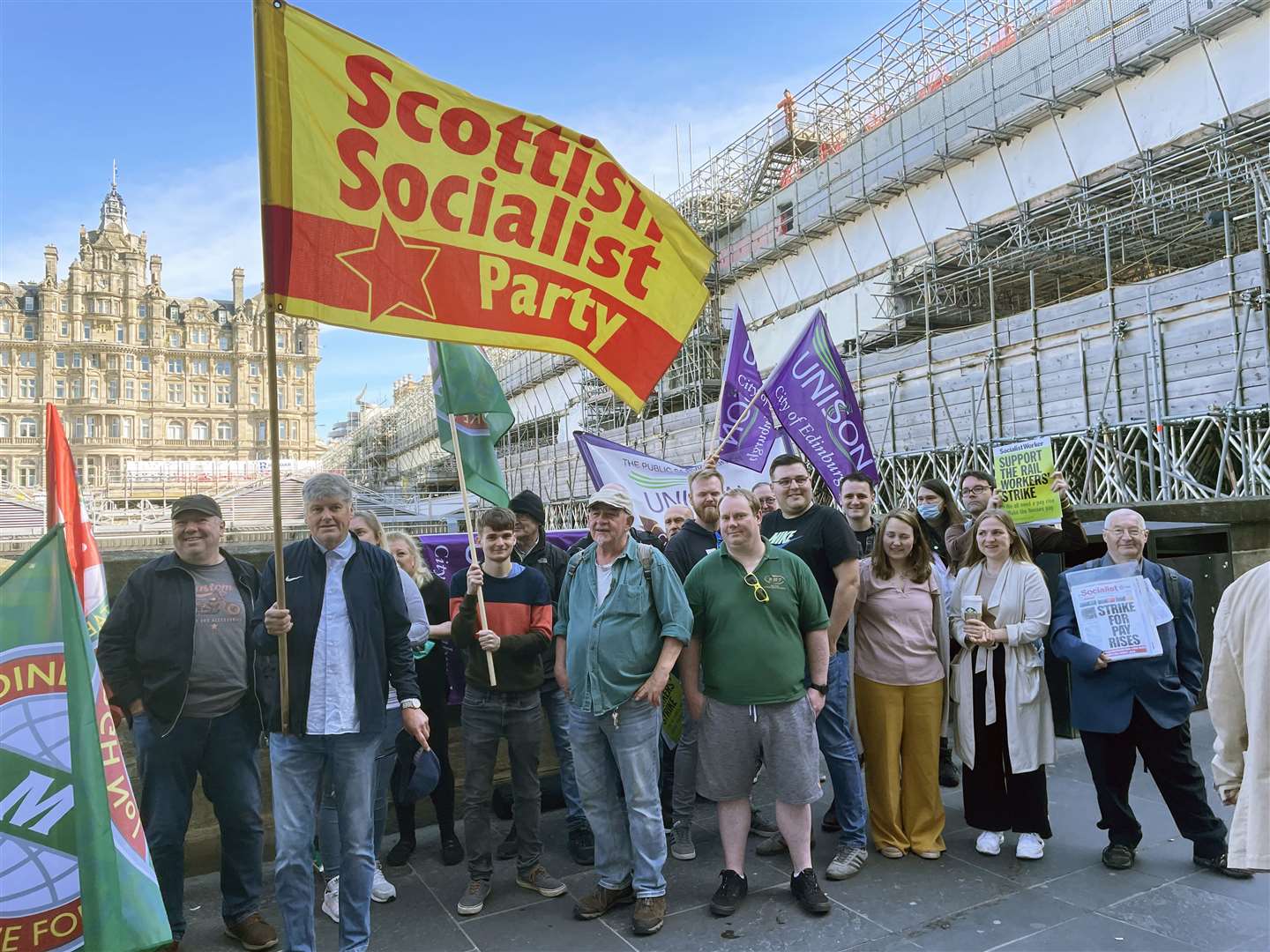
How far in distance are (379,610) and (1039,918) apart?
3.08 metres

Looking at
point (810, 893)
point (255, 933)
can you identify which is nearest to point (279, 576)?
point (255, 933)

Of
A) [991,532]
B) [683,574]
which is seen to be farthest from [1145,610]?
[683,574]

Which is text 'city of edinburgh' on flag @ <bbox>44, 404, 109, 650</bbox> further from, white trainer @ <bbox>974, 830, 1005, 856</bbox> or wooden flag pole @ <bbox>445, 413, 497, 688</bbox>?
white trainer @ <bbox>974, 830, 1005, 856</bbox>

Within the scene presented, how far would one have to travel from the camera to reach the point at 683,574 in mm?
4902

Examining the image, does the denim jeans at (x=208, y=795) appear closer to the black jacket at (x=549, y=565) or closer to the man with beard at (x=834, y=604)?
the black jacket at (x=549, y=565)

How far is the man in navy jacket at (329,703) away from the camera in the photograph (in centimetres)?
338

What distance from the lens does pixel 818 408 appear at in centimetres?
778

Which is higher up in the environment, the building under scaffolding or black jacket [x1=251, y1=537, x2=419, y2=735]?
the building under scaffolding

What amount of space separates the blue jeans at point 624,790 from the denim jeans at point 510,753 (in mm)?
356

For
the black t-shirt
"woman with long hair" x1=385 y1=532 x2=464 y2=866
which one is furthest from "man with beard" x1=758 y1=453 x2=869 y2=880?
"woman with long hair" x1=385 y1=532 x2=464 y2=866

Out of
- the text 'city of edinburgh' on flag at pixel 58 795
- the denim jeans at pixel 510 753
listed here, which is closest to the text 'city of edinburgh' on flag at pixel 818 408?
the denim jeans at pixel 510 753

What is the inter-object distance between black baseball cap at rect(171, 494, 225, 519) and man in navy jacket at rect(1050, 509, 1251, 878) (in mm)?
4168

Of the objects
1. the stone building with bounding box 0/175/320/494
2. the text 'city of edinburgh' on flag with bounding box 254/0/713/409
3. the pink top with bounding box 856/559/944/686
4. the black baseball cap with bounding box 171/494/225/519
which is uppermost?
the stone building with bounding box 0/175/320/494

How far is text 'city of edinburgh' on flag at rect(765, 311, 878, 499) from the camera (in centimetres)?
766
